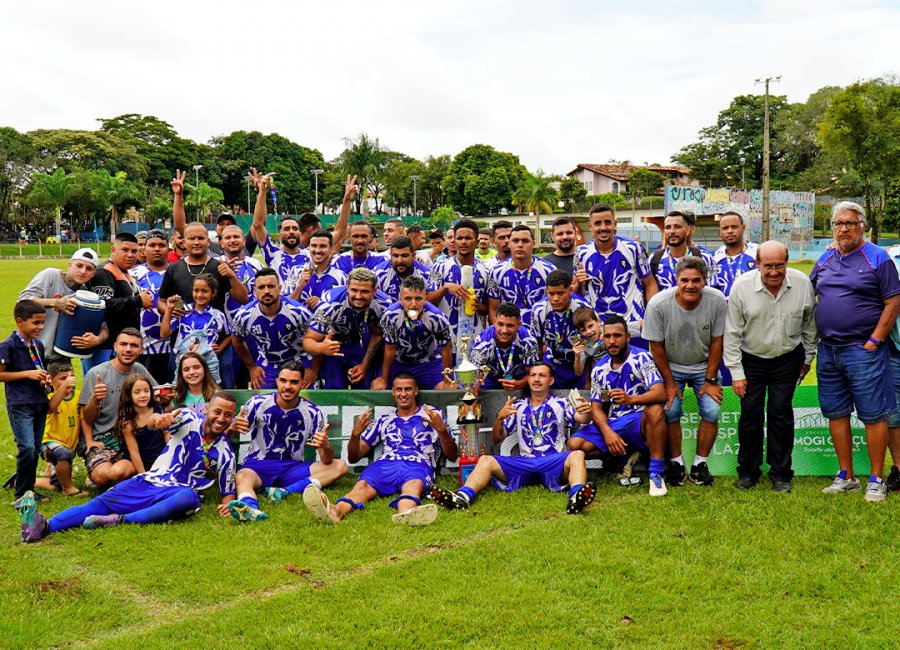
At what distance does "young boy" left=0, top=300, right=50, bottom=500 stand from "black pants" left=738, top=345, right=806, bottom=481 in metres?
5.65

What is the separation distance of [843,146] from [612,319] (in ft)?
149

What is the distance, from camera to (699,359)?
21.8ft

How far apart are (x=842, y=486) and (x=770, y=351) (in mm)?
1247

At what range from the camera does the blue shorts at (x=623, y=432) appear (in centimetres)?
679

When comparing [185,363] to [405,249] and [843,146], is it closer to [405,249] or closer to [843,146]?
[405,249]

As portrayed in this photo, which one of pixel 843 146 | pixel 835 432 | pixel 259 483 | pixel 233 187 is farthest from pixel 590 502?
pixel 233 187

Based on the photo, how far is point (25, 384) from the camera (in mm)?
6000

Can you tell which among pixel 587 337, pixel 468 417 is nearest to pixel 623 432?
pixel 587 337

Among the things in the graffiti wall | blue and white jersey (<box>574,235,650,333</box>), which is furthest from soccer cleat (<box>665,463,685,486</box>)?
the graffiti wall

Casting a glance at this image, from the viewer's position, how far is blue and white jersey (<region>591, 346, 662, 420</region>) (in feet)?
21.7

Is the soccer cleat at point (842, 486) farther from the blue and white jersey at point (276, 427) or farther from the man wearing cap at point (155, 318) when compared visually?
the man wearing cap at point (155, 318)

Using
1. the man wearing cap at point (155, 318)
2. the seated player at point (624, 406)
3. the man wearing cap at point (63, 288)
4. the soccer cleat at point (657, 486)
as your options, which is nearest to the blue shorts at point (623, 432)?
the seated player at point (624, 406)

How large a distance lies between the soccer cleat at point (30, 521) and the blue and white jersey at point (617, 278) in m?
5.07

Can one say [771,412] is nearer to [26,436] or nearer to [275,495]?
[275,495]
